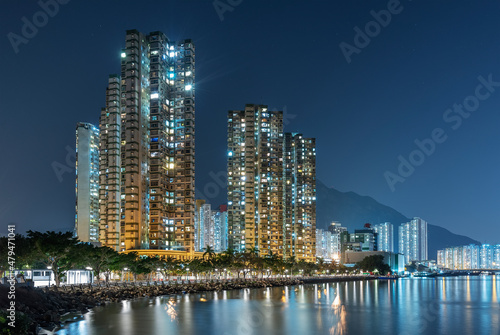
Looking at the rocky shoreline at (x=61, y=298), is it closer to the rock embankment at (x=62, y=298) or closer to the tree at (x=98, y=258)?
the rock embankment at (x=62, y=298)

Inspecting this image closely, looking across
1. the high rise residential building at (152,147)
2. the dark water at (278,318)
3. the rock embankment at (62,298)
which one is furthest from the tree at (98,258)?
the high rise residential building at (152,147)

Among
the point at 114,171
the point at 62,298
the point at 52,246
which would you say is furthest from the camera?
the point at 114,171

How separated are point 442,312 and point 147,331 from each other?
152 feet

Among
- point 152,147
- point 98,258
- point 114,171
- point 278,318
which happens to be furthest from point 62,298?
point 114,171

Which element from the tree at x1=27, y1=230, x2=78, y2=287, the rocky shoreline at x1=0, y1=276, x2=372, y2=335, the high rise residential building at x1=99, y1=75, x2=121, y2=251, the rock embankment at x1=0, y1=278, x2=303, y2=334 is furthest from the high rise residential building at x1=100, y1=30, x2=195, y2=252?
the tree at x1=27, y1=230, x2=78, y2=287

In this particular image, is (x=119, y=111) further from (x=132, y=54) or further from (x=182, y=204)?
(x=182, y=204)

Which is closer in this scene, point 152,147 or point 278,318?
point 278,318

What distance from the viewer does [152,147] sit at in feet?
547

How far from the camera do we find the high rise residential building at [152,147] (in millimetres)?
157250

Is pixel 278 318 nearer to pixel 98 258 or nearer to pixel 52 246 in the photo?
pixel 52 246

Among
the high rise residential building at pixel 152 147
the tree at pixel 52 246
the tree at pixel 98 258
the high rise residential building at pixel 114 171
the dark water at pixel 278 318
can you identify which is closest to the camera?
the dark water at pixel 278 318

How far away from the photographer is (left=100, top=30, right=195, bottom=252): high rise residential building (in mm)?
157250

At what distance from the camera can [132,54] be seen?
157 m

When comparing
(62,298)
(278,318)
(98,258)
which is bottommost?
(278,318)
